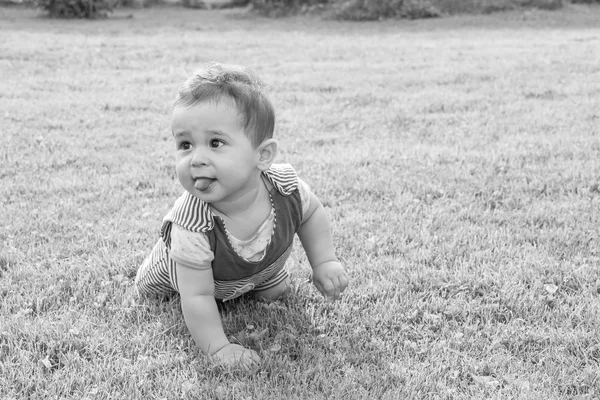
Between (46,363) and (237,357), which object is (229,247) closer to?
(237,357)

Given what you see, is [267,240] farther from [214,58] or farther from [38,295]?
[214,58]

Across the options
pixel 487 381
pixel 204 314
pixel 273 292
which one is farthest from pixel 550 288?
pixel 204 314

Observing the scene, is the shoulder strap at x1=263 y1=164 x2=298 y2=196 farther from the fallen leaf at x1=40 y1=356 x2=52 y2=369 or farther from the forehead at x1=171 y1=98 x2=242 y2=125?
the fallen leaf at x1=40 y1=356 x2=52 y2=369

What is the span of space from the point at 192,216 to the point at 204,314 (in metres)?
0.43

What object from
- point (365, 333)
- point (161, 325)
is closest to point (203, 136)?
point (161, 325)

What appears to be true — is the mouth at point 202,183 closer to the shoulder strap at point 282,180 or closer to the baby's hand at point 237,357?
the shoulder strap at point 282,180

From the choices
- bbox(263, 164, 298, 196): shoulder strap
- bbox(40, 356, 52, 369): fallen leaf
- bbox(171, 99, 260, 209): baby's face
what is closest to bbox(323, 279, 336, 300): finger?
bbox(263, 164, 298, 196): shoulder strap

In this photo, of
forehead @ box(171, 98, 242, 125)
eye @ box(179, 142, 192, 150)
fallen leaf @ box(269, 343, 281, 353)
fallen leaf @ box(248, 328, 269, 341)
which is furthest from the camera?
fallen leaf @ box(248, 328, 269, 341)

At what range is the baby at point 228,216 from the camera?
107 inches

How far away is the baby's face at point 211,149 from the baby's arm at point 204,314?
1.19 ft

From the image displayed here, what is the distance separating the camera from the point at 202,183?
2770 millimetres

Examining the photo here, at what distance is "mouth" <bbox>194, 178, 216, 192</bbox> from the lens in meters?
2.77

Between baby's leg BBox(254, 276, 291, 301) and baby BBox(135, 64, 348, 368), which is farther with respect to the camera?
baby's leg BBox(254, 276, 291, 301)

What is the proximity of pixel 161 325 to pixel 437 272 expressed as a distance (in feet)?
4.95
